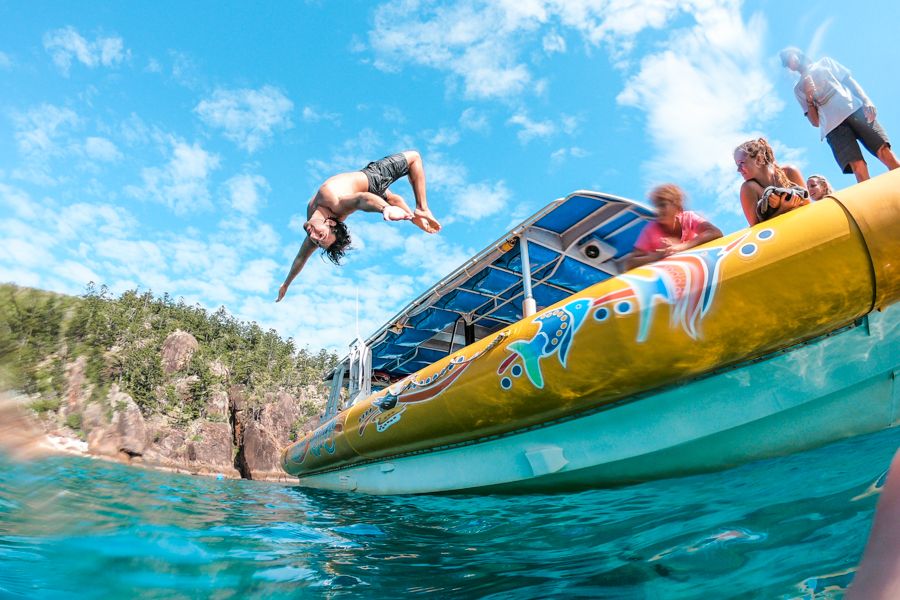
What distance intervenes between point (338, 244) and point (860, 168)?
379 cm

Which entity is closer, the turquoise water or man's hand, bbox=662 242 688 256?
the turquoise water

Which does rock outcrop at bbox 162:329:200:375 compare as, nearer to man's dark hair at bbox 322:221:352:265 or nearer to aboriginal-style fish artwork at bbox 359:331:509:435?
aboriginal-style fish artwork at bbox 359:331:509:435

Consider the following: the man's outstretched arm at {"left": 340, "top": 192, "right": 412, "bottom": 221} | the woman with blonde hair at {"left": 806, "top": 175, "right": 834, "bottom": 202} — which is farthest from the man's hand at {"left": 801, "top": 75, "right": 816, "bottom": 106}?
the man's outstretched arm at {"left": 340, "top": 192, "right": 412, "bottom": 221}

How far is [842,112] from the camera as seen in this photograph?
335 centimetres

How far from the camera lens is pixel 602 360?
9.09 feet

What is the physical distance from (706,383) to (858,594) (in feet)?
7.95

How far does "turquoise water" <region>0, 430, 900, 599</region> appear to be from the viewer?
1359 mm

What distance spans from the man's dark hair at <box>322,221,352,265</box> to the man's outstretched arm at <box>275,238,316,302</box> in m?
0.14

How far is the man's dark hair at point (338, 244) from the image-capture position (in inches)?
127

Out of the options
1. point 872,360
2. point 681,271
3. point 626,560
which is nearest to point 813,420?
point 872,360

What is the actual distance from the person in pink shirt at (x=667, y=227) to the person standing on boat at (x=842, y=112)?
113 cm

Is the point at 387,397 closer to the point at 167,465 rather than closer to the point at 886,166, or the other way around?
the point at 886,166

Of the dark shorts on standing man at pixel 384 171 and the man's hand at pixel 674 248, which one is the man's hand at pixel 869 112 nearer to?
the man's hand at pixel 674 248

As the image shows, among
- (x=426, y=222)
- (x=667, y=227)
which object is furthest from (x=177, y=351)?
(x=667, y=227)
